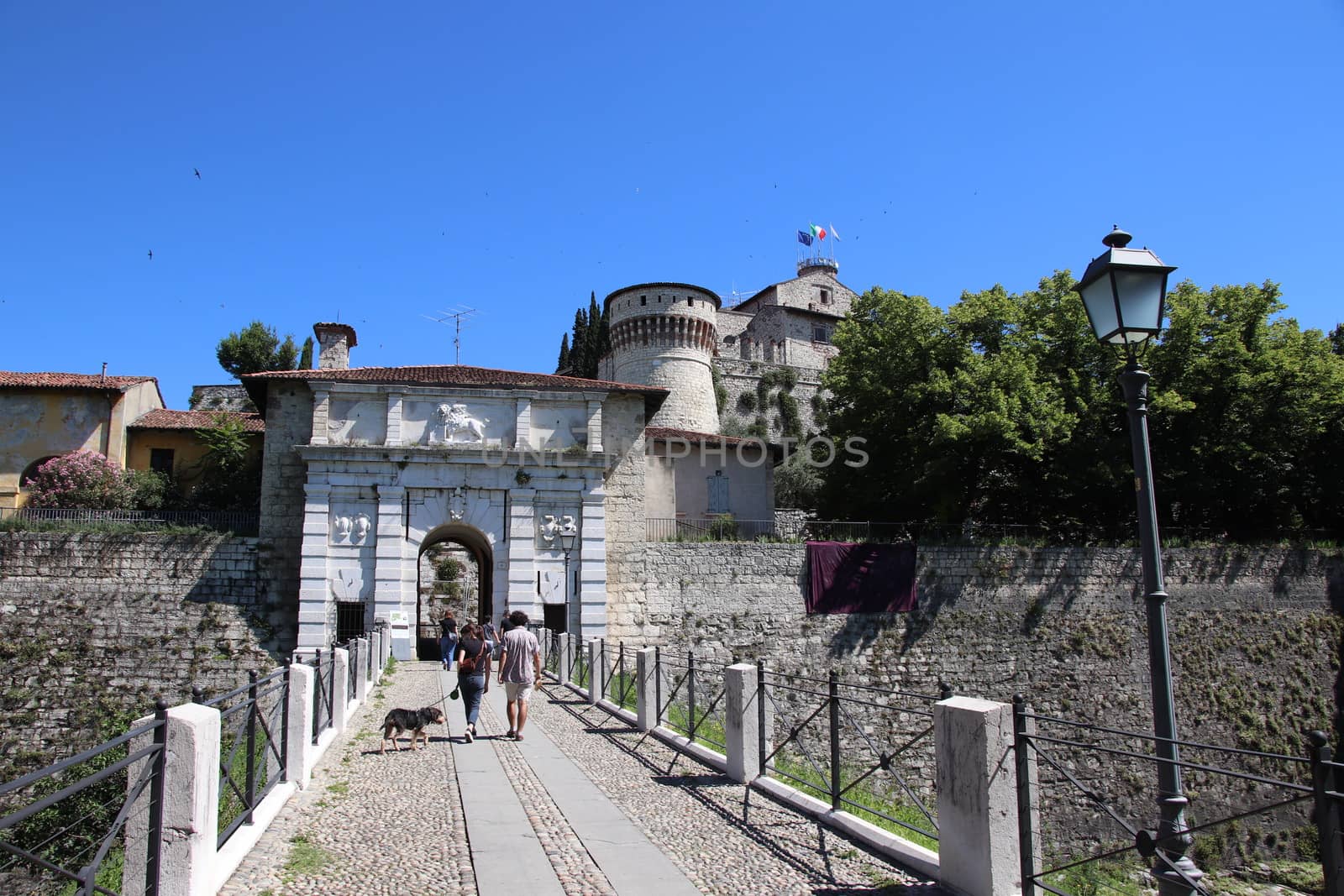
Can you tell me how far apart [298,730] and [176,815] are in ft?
13.4

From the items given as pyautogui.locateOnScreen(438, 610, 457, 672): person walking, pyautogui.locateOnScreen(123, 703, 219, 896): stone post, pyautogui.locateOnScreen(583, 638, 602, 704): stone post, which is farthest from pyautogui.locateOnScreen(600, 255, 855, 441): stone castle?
pyautogui.locateOnScreen(123, 703, 219, 896): stone post

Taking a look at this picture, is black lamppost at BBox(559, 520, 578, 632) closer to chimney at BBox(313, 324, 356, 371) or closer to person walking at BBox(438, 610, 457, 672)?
person walking at BBox(438, 610, 457, 672)

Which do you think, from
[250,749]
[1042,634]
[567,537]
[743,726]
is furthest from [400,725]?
[1042,634]

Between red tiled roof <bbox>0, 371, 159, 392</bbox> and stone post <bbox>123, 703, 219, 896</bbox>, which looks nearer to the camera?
stone post <bbox>123, 703, 219, 896</bbox>

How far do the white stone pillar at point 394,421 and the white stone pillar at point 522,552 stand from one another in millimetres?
3629

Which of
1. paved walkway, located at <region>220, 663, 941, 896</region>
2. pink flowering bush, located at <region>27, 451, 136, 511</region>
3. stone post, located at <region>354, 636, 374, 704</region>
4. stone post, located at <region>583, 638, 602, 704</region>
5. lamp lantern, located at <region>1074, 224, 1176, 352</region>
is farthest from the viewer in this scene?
pink flowering bush, located at <region>27, 451, 136, 511</region>

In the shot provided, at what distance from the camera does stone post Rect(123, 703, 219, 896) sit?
17.2 ft

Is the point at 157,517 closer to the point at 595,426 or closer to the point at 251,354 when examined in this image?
the point at 595,426

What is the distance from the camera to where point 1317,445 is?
32219 millimetres

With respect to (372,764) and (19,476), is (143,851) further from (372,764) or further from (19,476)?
(19,476)

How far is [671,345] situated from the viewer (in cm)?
5244

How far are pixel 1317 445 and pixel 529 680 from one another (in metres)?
31.4

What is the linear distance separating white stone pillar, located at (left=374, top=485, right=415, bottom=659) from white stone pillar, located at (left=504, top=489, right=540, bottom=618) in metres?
2.96

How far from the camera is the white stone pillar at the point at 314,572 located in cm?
2553
